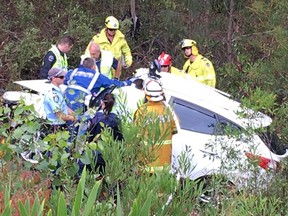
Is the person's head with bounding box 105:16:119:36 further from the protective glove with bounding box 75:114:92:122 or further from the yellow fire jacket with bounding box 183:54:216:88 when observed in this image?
the protective glove with bounding box 75:114:92:122

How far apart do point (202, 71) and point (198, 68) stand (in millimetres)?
79

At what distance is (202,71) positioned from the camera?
9.52m

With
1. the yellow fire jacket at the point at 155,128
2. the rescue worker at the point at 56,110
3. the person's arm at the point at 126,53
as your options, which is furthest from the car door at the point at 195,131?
the person's arm at the point at 126,53

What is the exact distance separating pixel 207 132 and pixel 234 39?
24.4ft

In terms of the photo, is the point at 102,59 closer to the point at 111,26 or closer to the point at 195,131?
the point at 111,26

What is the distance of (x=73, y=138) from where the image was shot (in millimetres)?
5258

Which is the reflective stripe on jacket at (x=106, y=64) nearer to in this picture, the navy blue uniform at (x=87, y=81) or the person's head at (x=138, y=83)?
the navy blue uniform at (x=87, y=81)

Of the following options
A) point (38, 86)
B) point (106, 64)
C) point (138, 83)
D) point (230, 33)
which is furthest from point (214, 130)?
point (230, 33)

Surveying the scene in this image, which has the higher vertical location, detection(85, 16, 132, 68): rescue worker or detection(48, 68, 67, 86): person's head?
detection(85, 16, 132, 68): rescue worker

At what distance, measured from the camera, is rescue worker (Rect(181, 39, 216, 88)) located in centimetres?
933

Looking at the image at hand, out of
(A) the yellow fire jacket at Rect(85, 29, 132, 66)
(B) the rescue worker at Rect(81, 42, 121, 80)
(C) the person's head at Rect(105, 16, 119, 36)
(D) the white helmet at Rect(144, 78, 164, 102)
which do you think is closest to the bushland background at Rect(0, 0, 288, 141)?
(A) the yellow fire jacket at Rect(85, 29, 132, 66)

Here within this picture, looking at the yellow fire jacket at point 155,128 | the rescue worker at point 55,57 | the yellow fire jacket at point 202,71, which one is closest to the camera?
the yellow fire jacket at point 155,128

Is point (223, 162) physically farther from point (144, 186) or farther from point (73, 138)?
point (144, 186)

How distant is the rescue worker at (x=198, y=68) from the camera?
9328mm
